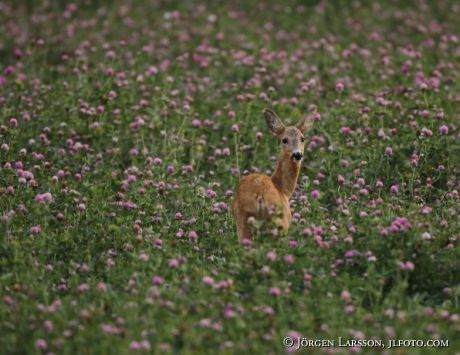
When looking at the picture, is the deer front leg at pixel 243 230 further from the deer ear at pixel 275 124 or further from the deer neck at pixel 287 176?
the deer ear at pixel 275 124

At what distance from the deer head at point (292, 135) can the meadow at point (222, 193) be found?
22.3 inches

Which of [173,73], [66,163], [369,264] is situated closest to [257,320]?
[369,264]

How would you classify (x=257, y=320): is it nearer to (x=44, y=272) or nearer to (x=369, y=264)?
(x=369, y=264)

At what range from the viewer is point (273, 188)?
26.8 feet

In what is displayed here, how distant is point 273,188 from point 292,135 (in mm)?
800

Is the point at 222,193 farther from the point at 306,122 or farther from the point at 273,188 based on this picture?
the point at 273,188

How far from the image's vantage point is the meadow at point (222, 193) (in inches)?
249

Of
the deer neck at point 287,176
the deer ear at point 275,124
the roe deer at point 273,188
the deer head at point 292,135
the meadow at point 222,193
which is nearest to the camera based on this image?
the meadow at point 222,193

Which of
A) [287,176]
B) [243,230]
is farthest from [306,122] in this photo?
[243,230]

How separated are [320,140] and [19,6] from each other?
34.1 feet

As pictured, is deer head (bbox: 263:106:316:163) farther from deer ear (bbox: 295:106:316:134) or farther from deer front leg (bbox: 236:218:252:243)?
deer front leg (bbox: 236:218:252:243)

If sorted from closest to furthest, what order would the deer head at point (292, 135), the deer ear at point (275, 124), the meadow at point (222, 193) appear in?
the meadow at point (222, 193), the deer head at point (292, 135), the deer ear at point (275, 124)

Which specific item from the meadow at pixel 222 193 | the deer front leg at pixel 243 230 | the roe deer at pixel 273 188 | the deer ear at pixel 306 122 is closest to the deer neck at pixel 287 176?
the roe deer at pixel 273 188

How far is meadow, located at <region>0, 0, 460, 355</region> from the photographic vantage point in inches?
249
